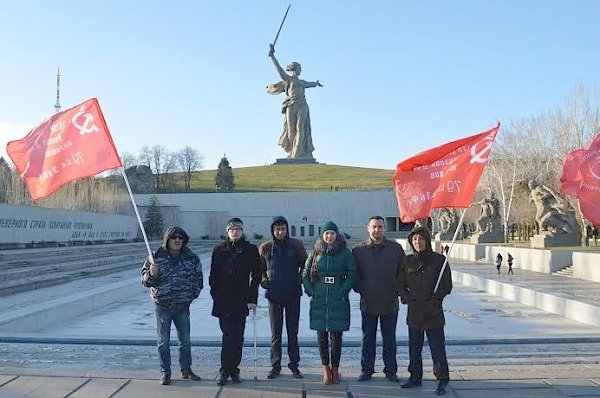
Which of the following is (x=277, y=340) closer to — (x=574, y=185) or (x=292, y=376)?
(x=292, y=376)

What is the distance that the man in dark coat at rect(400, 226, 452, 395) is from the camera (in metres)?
5.24

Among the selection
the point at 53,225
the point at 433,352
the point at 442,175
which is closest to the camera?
the point at 433,352

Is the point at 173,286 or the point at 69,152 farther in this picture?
the point at 69,152

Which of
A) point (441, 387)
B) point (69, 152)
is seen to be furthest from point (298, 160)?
point (441, 387)

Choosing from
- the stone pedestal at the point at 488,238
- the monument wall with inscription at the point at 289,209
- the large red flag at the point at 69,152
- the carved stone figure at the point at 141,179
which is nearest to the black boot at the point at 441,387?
the large red flag at the point at 69,152

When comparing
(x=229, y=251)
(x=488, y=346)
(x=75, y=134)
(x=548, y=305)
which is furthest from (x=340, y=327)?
(x=548, y=305)

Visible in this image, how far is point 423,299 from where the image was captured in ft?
17.3

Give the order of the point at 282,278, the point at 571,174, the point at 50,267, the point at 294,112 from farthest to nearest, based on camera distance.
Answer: the point at 294,112 → the point at 50,267 → the point at 571,174 → the point at 282,278

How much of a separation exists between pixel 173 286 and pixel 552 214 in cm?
2185

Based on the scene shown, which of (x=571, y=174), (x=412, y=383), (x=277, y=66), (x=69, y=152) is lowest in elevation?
(x=412, y=383)

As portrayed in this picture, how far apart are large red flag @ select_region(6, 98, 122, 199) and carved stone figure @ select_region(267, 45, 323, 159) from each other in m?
58.6

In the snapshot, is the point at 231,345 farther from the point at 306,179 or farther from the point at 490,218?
the point at 306,179

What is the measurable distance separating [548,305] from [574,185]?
247 centimetres

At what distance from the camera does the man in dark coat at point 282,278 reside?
5.73 meters
